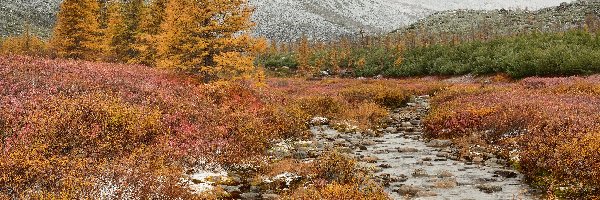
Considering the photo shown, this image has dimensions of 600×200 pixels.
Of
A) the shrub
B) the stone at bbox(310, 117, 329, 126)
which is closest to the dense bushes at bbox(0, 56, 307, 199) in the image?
the stone at bbox(310, 117, 329, 126)

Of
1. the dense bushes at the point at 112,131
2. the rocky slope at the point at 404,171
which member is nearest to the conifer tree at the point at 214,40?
the dense bushes at the point at 112,131

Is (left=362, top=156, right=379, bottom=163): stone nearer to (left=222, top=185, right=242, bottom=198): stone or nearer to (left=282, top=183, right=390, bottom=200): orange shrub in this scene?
(left=282, top=183, right=390, bottom=200): orange shrub

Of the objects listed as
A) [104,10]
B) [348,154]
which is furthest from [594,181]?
[104,10]

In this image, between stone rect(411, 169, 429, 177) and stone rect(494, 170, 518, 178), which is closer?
stone rect(494, 170, 518, 178)

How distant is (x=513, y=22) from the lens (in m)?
115

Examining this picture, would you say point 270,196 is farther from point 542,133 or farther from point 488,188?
point 542,133

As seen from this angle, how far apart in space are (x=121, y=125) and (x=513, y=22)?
12002cm

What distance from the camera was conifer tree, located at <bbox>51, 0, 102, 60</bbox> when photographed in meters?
37.9

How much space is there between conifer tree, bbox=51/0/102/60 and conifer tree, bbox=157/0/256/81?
18.1 metres

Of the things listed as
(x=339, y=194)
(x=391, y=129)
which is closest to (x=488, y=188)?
(x=339, y=194)

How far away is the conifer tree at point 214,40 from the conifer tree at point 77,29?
59.5 ft

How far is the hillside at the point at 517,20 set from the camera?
96644 mm

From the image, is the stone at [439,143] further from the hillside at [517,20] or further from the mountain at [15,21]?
the mountain at [15,21]

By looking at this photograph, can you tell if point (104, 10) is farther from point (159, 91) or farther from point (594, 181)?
point (594, 181)
